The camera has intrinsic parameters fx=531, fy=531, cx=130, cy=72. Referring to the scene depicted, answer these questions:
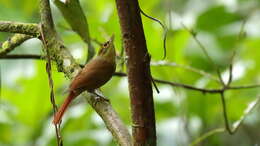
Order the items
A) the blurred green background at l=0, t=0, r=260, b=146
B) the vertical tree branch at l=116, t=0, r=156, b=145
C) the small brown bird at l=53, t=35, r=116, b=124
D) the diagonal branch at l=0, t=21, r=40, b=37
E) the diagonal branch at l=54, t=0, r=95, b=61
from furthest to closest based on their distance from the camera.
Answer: the blurred green background at l=0, t=0, r=260, b=146
the diagonal branch at l=54, t=0, r=95, b=61
the diagonal branch at l=0, t=21, r=40, b=37
the small brown bird at l=53, t=35, r=116, b=124
the vertical tree branch at l=116, t=0, r=156, b=145

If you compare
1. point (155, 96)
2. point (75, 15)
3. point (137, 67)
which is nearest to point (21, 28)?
point (75, 15)

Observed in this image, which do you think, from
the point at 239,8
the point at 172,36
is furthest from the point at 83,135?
the point at 239,8

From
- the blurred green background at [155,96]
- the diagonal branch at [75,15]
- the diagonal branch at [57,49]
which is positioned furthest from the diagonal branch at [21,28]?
the blurred green background at [155,96]

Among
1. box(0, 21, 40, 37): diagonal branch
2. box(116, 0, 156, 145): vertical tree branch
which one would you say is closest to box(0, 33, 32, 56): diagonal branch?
box(0, 21, 40, 37): diagonal branch

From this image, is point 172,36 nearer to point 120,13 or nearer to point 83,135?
point 83,135

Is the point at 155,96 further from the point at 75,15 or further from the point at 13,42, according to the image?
the point at 13,42

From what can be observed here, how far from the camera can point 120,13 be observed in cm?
85

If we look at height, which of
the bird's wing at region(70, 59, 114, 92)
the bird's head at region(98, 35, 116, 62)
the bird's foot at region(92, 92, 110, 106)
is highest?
the bird's head at region(98, 35, 116, 62)

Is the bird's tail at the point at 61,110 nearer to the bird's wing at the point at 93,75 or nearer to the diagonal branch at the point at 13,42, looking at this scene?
the bird's wing at the point at 93,75

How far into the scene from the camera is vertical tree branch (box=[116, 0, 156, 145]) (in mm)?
844

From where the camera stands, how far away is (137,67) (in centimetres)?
85

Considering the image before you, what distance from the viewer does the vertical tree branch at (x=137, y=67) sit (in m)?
0.84

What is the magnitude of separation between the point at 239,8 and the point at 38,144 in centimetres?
143

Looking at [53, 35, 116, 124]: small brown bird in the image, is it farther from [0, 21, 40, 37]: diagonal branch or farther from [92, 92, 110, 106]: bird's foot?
[0, 21, 40, 37]: diagonal branch
